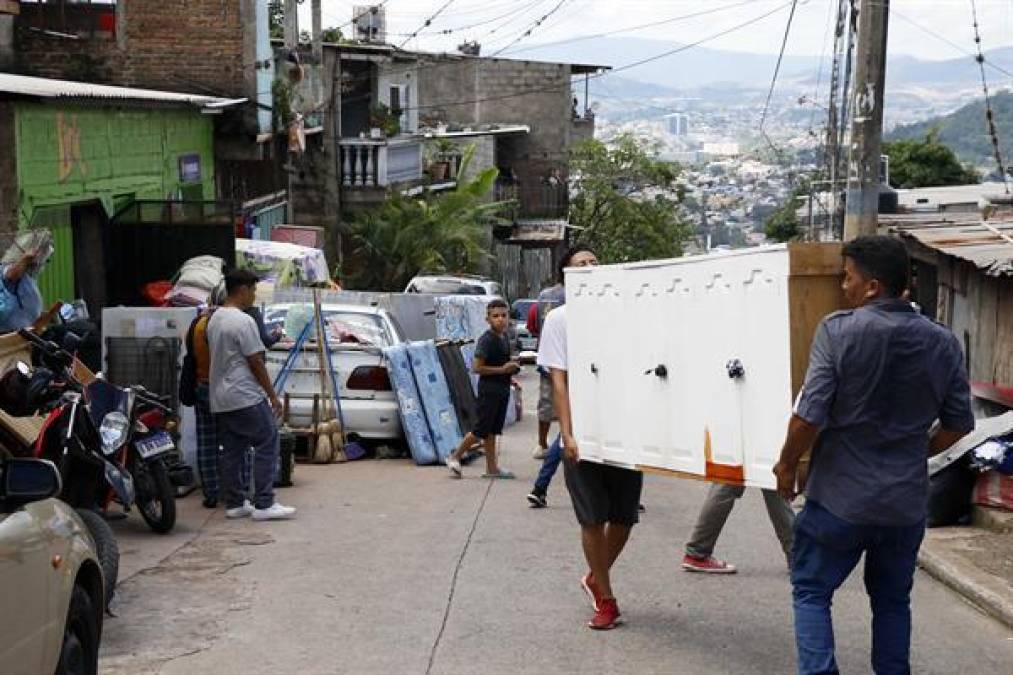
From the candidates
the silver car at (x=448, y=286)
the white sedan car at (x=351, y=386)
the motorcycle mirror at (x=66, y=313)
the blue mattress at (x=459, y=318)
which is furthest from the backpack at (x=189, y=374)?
the silver car at (x=448, y=286)

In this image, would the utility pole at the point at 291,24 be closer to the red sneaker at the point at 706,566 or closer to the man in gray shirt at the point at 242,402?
the man in gray shirt at the point at 242,402

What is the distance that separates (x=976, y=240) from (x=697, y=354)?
8.43 meters

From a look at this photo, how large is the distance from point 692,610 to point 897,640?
2457mm

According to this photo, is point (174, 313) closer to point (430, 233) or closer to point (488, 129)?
point (430, 233)

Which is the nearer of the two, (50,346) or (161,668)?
(161,668)

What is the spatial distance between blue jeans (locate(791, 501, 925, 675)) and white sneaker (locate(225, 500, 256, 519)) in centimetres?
641

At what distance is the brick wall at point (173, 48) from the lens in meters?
26.7

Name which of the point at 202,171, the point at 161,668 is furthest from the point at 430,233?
the point at 161,668

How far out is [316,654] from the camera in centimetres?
808

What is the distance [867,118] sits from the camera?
16.5 m

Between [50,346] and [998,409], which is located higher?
[50,346]

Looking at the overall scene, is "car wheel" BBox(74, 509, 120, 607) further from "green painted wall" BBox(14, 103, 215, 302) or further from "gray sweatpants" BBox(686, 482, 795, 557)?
"green painted wall" BBox(14, 103, 215, 302)

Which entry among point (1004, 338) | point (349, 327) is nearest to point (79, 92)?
point (349, 327)

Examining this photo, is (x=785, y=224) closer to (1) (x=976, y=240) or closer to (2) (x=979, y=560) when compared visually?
(1) (x=976, y=240)
